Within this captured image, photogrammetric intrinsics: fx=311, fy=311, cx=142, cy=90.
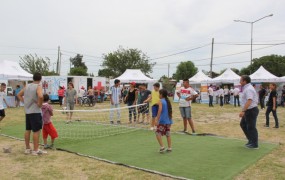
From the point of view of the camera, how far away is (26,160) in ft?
21.4

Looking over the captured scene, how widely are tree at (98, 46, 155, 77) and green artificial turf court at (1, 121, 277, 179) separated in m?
45.0

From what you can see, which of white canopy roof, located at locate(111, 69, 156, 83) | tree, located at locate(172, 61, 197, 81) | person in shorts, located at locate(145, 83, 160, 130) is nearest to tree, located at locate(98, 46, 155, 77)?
tree, located at locate(172, 61, 197, 81)

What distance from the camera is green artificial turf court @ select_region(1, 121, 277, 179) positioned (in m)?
5.61

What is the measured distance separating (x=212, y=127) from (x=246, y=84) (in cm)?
435


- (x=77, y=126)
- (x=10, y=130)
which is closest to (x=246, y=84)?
(x=77, y=126)

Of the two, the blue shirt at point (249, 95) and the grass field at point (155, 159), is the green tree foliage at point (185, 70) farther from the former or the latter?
the blue shirt at point (249, 95)

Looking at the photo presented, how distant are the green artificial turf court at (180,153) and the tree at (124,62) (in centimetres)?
4502

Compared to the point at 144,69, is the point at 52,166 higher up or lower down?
lower down

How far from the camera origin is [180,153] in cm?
686

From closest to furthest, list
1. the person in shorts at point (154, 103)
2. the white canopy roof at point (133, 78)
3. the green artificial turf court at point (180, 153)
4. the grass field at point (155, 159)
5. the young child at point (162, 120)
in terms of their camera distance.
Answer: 1. the grass field at point (155, 159)
2. the green artificial turf court at point (180, 153)
3. the young child at point (162, 120)
4. the person in shorts at point (154, 103)
5. the white canopy roof at point (133, 78)

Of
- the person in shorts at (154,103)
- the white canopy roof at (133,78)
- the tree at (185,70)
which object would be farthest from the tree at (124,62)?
the person in shorts at (154,103)

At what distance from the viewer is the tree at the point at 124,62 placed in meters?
54.2

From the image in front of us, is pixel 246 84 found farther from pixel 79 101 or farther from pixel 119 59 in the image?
pixel 119 59

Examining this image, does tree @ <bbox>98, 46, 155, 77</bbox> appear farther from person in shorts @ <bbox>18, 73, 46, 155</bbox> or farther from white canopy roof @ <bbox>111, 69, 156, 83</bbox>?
person in shorts @ <bbox>18, 73, 46, 155</bbox>
